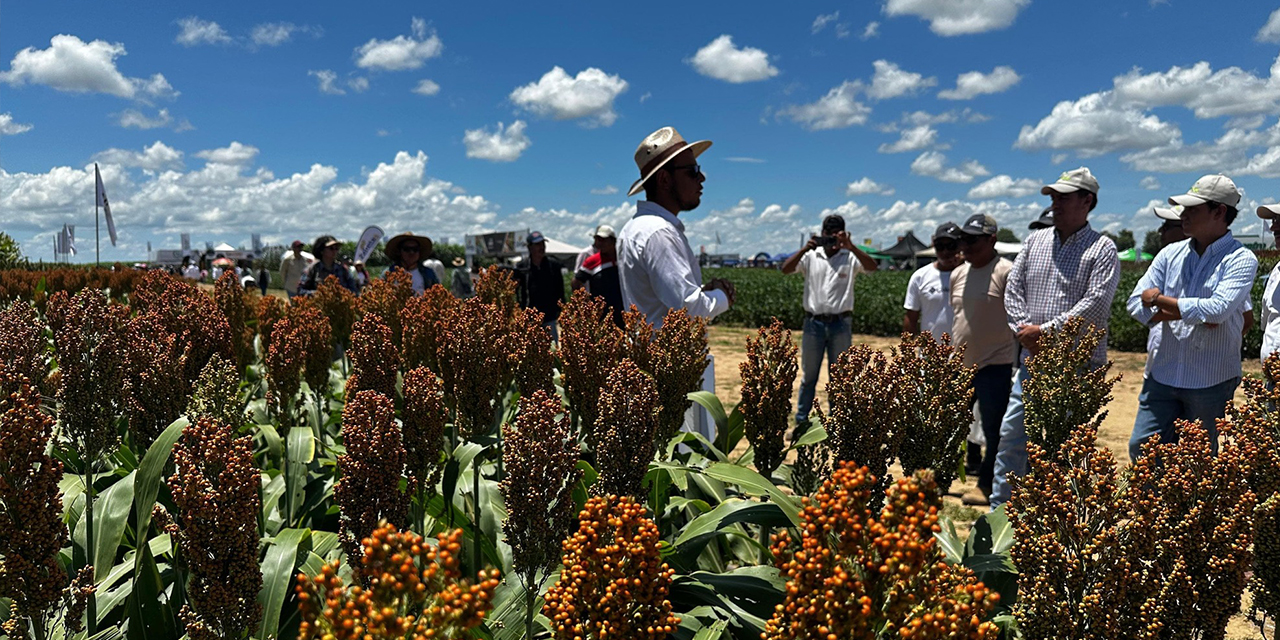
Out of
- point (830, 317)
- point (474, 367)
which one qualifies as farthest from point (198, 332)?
point (830, 317)

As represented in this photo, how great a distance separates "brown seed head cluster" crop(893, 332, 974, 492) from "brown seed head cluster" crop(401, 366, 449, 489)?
1.38m

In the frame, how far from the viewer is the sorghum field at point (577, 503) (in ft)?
3.75

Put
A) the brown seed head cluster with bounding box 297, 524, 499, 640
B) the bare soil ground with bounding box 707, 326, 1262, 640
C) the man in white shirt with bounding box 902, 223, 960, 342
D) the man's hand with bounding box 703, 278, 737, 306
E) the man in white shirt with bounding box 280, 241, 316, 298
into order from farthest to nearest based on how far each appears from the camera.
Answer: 1. the man in white shirt with bounding box 280, 241, 316, 298
2. the man in white shirt with bounding box 902, 223, 960, 342
3. the bare soil ground with bounding box 707, 326, 1262, 640
4. the man's hand with bounding box 703, 278, 737, 306
5. the brown seed head cluster with bounding box 297, 524, 499, 640

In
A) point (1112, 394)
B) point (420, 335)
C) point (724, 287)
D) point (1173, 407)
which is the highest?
point (724, 287)

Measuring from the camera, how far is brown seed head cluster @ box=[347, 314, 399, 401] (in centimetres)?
273

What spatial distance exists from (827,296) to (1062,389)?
16.7ft

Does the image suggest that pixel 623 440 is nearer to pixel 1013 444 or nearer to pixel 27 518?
pixel 27 518

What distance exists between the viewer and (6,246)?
22.4m

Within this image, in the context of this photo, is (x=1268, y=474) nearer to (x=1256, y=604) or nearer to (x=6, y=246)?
(x=1256, y=604)

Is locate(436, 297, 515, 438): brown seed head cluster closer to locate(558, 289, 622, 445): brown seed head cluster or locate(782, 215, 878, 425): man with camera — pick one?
locate(558, 289, 622, 445): brown seed head cluster

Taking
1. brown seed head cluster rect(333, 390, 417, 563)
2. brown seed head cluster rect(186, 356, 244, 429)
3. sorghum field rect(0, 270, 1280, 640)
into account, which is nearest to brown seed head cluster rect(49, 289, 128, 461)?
sorghum field rect(0, 270, 1280, 640)

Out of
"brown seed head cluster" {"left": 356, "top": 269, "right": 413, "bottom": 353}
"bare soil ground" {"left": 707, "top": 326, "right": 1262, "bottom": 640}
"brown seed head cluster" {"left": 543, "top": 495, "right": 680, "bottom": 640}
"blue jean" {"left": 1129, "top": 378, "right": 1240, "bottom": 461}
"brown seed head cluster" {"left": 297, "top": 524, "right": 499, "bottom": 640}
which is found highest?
"brown seed head cluster" {"left": 356, "top": 269, "right": 413, "bottom": 353}

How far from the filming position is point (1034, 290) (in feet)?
16.5

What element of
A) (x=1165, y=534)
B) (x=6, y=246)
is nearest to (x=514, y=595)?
(x=1165, y=534)
